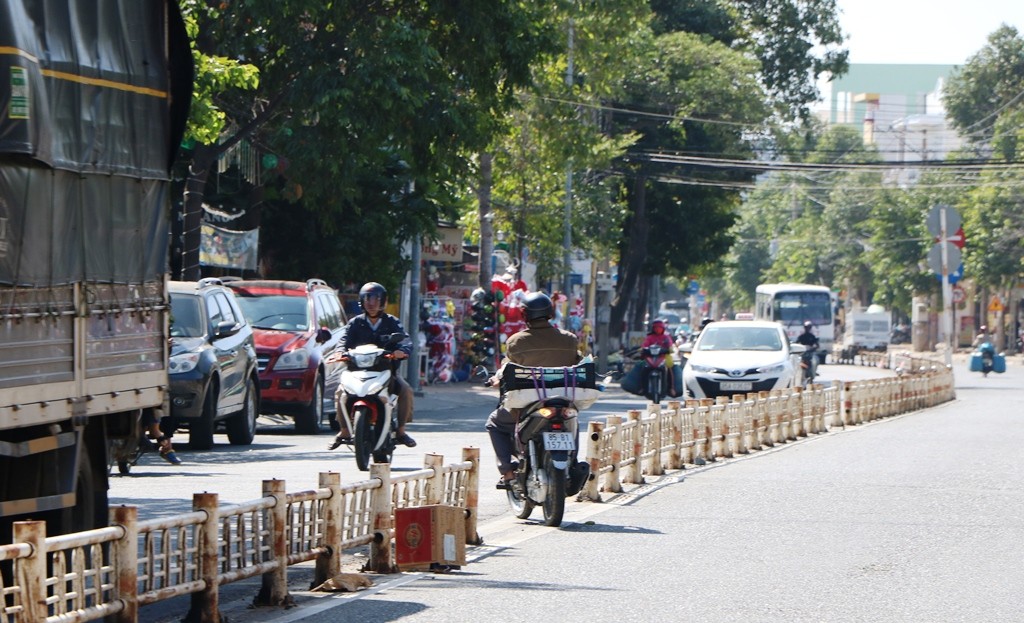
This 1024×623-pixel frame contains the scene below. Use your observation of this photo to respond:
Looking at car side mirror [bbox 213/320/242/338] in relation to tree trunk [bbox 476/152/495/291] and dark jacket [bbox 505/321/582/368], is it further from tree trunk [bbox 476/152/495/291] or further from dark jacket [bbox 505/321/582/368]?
tree trunk [bbox 476/152/495/291]

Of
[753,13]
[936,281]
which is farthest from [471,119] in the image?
[936,281]

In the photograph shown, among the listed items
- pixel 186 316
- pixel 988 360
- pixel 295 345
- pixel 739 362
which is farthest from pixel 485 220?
pixel 988 360

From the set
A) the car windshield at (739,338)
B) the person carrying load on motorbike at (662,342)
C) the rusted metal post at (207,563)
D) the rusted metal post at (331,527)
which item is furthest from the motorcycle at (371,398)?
the person carrying load on motorbike at (662,342)

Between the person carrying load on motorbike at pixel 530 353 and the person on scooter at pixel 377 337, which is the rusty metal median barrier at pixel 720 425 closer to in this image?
the person carrying load on motorbike at pixel 530 353

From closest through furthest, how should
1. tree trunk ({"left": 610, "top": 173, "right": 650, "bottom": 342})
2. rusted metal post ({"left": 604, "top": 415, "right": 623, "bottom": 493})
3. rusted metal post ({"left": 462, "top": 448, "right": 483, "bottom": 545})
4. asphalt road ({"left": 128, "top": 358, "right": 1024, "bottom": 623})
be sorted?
asphalt road ({"left": 128, "top": 358, "right": 1024, "bottom": 623}) → rusted metal post ({"left": 462, "top": 448, "right": 483, "bottom": 545}) → rusted metal post ({"left": 604, "top": 415, "right": 623, "bottom": 493}) → tree trunk ({"left": 610, "top": 173, "right": 650, "bottom": 342})

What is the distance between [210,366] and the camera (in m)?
19.0

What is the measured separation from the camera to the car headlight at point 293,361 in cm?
2221

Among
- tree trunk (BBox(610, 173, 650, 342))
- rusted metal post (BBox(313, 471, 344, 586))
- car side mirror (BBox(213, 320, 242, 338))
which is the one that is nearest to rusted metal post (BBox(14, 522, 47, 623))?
rusted metal post (BBox(313, 471, 344, 586))

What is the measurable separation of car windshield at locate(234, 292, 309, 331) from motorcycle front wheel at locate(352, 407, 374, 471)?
733cm

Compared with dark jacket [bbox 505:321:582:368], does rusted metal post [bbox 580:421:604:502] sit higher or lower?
lower

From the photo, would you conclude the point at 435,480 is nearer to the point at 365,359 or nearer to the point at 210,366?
the point at 365,359

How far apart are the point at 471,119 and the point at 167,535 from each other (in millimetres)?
19457

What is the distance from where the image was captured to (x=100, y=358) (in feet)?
28.8

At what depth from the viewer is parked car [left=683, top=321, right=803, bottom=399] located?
2967cm
